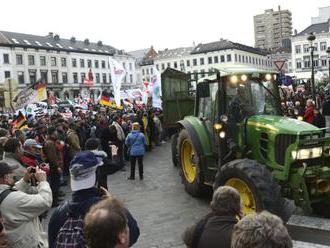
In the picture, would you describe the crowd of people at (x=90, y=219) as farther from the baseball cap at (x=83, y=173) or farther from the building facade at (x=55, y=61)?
the building facade at (x=55, y=61)

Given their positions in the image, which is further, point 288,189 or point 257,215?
point 288,189

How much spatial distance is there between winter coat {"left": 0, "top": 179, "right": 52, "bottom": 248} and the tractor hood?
180 inches

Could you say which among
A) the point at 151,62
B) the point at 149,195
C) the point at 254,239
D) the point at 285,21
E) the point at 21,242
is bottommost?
the point at 149,195

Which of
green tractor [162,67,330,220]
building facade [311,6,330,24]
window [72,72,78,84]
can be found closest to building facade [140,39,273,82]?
building facade [311,6,330,24]

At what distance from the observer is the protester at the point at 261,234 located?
8.39ft

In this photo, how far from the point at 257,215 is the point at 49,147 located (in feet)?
27.2

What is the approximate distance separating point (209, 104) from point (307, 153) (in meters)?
2.80

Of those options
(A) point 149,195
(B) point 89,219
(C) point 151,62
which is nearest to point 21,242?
(B) point 89,219

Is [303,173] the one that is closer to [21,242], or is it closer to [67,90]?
[21,242]

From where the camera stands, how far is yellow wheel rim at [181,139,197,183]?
1086 cm

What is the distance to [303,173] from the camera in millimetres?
7371

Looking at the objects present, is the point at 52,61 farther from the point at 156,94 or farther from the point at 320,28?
the point at 156,94

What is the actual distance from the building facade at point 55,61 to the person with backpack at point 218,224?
75.9 m

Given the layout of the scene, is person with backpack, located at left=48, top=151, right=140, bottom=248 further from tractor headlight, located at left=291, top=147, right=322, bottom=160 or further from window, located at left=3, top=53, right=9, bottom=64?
window, located at left=3, top=53, right=9, bottom=64
